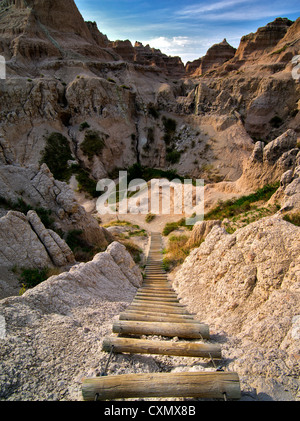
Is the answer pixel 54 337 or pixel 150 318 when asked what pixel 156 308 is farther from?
pixel 54 337

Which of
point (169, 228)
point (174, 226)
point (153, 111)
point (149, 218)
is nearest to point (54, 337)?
point (169, 228)

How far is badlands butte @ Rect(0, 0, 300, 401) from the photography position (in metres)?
3.64

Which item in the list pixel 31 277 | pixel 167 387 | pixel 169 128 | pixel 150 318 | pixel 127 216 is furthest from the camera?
pixel 169 128

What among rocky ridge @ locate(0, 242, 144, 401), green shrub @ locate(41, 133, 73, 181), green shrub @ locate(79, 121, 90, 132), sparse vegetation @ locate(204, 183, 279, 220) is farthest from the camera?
green shrub @ locate(79, 121, 90, 132)

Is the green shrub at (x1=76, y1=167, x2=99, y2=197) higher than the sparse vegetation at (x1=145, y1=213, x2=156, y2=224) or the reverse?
higher

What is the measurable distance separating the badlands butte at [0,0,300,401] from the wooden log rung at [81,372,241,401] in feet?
1.16

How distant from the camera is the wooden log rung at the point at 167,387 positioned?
2.72 m

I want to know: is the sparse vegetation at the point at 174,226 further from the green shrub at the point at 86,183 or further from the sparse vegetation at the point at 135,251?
the green shrub at the point at 86,183

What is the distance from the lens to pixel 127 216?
24641mm

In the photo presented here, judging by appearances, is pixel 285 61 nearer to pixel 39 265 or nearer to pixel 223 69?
pixel 223 69

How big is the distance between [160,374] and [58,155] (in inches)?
1342

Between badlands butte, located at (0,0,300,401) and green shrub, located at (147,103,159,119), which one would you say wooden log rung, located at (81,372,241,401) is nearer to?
badlands butte, located at (0,0,300,401)

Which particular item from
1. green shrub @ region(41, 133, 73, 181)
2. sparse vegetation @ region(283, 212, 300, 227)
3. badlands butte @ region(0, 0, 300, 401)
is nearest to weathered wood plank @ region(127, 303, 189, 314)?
badlands butte @ region(0, 0, 300, 401)

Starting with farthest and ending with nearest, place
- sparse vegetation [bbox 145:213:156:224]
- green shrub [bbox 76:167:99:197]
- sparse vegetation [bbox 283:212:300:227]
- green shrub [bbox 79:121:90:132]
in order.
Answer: green shrub [bbox 79:121:90:132] < green shrub [bbox 76:167:99:197] < sparse vegetation [bbox 145:213:156:224] < sparse vegetation [bbox 283:212:300:227]
